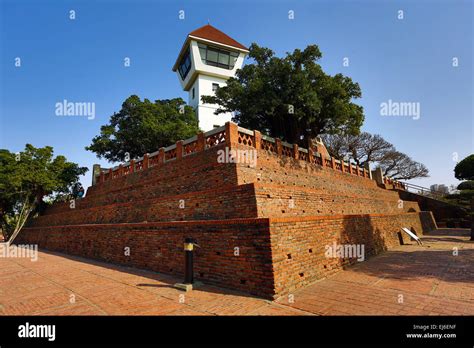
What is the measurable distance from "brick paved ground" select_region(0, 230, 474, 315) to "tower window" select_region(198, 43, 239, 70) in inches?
1199

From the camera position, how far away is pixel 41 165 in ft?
79.7

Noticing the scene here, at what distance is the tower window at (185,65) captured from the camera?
33.6 m

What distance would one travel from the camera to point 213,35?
3362cm

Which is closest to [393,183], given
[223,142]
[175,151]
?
[223,142]

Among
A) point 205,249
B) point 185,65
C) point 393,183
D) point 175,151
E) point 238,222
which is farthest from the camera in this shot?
point 185,65

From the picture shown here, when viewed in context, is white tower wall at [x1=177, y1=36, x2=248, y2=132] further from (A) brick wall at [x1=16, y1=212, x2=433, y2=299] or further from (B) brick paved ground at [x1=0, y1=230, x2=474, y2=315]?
(B) brick paved ground at [x1=0, y1=230, x2=474, y2=315]

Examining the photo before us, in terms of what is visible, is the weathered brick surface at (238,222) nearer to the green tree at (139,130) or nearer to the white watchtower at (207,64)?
the green tree at (139,130)

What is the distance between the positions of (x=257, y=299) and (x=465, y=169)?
133 ft

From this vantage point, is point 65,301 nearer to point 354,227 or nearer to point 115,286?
point 115,286

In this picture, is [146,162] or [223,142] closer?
[223,142]

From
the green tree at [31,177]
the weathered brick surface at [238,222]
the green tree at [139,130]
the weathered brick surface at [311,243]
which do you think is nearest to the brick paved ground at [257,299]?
the weathered brick surface at [311,243]

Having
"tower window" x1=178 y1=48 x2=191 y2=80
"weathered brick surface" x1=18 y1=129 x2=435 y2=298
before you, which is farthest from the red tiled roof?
"weathered brick surface" x1=18 y1=129 x2=435 y2=298

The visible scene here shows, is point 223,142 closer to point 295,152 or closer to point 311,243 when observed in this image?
point 295,152
